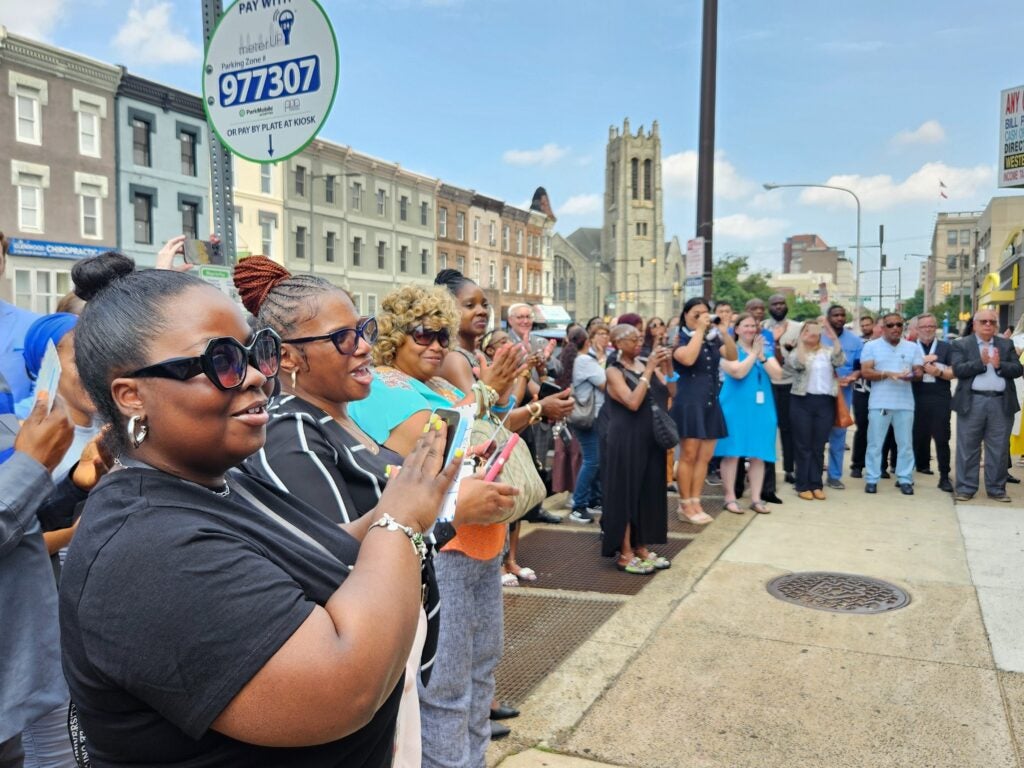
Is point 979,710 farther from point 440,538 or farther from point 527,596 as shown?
point 440,538

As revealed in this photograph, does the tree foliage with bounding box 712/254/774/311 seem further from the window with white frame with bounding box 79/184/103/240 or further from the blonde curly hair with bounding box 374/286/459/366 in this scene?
the blonde curly hair with bounding box 374/286/459/366

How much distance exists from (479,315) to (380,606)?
317 cm

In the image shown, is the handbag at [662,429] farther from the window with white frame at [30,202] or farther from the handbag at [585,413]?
the window with white frame at [30,202]

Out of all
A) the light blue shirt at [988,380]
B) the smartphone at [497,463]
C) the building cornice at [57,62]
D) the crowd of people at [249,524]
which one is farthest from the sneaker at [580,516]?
the building cornice at [57,62]

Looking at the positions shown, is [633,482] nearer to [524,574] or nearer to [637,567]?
[637,567]

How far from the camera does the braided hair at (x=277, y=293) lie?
2.35 metres

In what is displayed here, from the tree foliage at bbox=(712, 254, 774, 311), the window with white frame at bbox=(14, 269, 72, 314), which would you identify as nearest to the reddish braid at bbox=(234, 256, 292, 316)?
the window with white frame at bbox=(14, 269, 72, 314)

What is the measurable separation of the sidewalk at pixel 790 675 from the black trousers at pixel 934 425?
10.0 feet

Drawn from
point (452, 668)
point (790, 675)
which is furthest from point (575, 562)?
point (452, 668)

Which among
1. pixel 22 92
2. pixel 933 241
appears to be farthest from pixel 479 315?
pixel 933 241

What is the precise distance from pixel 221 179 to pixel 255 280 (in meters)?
1.66

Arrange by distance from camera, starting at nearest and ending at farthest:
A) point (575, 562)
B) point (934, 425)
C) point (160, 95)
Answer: point (575, 562), point (934, 425), point (160, 95)

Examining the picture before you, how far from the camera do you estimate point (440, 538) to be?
186 centimetres

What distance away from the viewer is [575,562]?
21.7 feet
